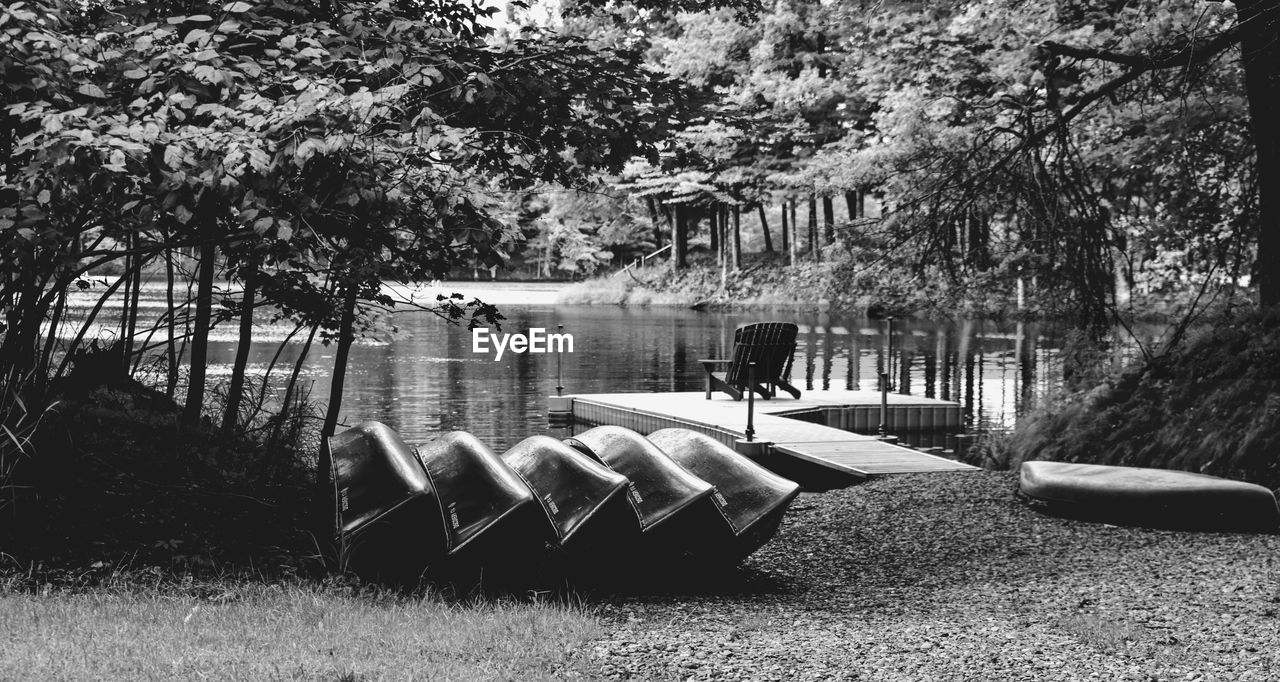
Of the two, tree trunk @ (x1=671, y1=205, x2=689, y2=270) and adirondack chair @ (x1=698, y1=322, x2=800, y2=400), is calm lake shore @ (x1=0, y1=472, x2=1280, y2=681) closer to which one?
adirondack chair @ (x1=698, y1=322, x2=800, y2=400)

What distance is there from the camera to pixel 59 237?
5184 mm

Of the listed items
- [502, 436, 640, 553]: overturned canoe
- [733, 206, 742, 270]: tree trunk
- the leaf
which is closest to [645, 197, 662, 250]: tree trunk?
[733, 206, 742, 270]: tree trunk

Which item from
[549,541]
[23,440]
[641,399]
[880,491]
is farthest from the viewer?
[641,399]

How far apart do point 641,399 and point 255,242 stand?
12439mm

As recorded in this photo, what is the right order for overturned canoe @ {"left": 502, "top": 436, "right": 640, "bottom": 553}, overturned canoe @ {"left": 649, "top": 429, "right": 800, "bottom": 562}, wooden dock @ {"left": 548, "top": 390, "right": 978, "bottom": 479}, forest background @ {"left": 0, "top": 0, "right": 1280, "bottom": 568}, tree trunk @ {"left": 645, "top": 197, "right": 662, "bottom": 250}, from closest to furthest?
forest background @ {"left": 0, "top": 0, "right": 1280, "bottom": 568}, overturned canoe @ {"left": 502, "top": 436, "right": 640, "bottom": 553}, overturned canoe @ {"left": 649, "top": 429, "right": 800, "bottom": 562}, wooden dock @ {"left": 548, "top": 390, "right": 978, "bottom": 479}, tree trunk @ {"left": 645, "top": 197, "right": 662, "bottom": 250}

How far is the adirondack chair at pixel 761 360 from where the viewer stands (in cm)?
1659

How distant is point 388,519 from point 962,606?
10.0 feet

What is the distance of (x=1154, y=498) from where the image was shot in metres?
8.23

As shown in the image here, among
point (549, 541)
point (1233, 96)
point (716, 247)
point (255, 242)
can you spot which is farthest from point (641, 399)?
point (716, 247)

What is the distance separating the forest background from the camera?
16.6 feet

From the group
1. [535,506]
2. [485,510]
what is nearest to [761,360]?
[535,506]

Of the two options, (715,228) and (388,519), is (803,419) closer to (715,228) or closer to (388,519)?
(388,519)

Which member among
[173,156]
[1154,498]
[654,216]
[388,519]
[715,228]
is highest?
[654,216]

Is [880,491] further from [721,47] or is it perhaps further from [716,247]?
[716,247]
